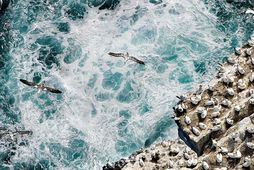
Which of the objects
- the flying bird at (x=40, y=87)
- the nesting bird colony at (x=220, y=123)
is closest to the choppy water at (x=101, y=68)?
the flying bird at (x=40, y=87)

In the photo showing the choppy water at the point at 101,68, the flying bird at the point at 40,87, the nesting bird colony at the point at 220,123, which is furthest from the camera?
the flying bird at the point at 40,87

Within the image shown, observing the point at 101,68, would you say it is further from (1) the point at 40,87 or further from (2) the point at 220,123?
(2) the point at 220,123

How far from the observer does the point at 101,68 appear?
2708cm

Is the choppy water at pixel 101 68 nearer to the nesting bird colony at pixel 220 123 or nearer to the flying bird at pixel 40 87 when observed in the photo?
the flying bird at pixel 40 87

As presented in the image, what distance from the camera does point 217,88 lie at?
15.5 meters

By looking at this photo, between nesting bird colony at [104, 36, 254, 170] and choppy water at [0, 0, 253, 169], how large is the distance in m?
8.09

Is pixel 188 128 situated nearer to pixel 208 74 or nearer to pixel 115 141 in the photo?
pixel 115 141

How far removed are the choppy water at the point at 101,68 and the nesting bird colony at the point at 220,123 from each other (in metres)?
8.09

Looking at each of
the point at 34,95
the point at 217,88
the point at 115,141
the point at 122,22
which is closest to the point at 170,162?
the point at 217,88

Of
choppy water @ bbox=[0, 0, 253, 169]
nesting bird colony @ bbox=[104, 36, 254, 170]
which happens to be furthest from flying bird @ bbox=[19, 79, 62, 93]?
nesting bird colony @ bbox=[104, 36, 254, 170]

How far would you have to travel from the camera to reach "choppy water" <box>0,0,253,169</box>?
24219 millimetres

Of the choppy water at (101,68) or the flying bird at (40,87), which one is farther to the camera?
the flying bird at (40,87)

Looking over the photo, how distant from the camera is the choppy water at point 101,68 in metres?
24.2

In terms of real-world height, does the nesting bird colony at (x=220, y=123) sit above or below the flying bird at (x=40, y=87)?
above
